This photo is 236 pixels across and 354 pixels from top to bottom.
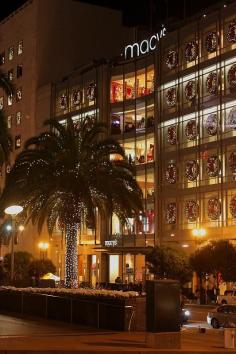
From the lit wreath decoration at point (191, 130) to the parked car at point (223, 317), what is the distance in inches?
1192

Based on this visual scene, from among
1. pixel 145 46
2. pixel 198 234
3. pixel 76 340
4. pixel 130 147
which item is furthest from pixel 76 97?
pixel 76 340

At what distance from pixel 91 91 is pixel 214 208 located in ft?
82.4

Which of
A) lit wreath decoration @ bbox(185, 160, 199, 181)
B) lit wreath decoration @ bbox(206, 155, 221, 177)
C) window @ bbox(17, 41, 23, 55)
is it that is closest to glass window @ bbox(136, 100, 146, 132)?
lit wreath decoration @ bbox(185, 160, 199, 181)

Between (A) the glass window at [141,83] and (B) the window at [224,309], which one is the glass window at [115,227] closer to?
(A) the glass window at [141,83]

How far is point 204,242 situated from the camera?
5694 cm

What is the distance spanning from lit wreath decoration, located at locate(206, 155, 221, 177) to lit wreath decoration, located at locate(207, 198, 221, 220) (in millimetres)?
2247

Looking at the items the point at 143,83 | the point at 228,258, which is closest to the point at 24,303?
the point at 228,258

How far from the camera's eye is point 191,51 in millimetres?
64375

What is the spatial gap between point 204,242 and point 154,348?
126 feet

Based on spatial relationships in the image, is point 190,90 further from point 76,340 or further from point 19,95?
point 76,340

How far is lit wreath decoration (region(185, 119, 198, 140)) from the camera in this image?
63.0 m

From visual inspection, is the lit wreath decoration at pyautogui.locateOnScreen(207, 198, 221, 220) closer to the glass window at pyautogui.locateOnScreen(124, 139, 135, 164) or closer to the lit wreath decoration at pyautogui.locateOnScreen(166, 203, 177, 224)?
the lit wreath decoration at pyautogui.locateOnScreen(166, 203, 177, 224)

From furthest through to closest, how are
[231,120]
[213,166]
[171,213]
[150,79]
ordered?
[150,79], [171,213], [213,166], [231,120]

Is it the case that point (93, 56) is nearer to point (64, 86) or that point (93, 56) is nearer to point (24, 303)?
point (64, 86)
